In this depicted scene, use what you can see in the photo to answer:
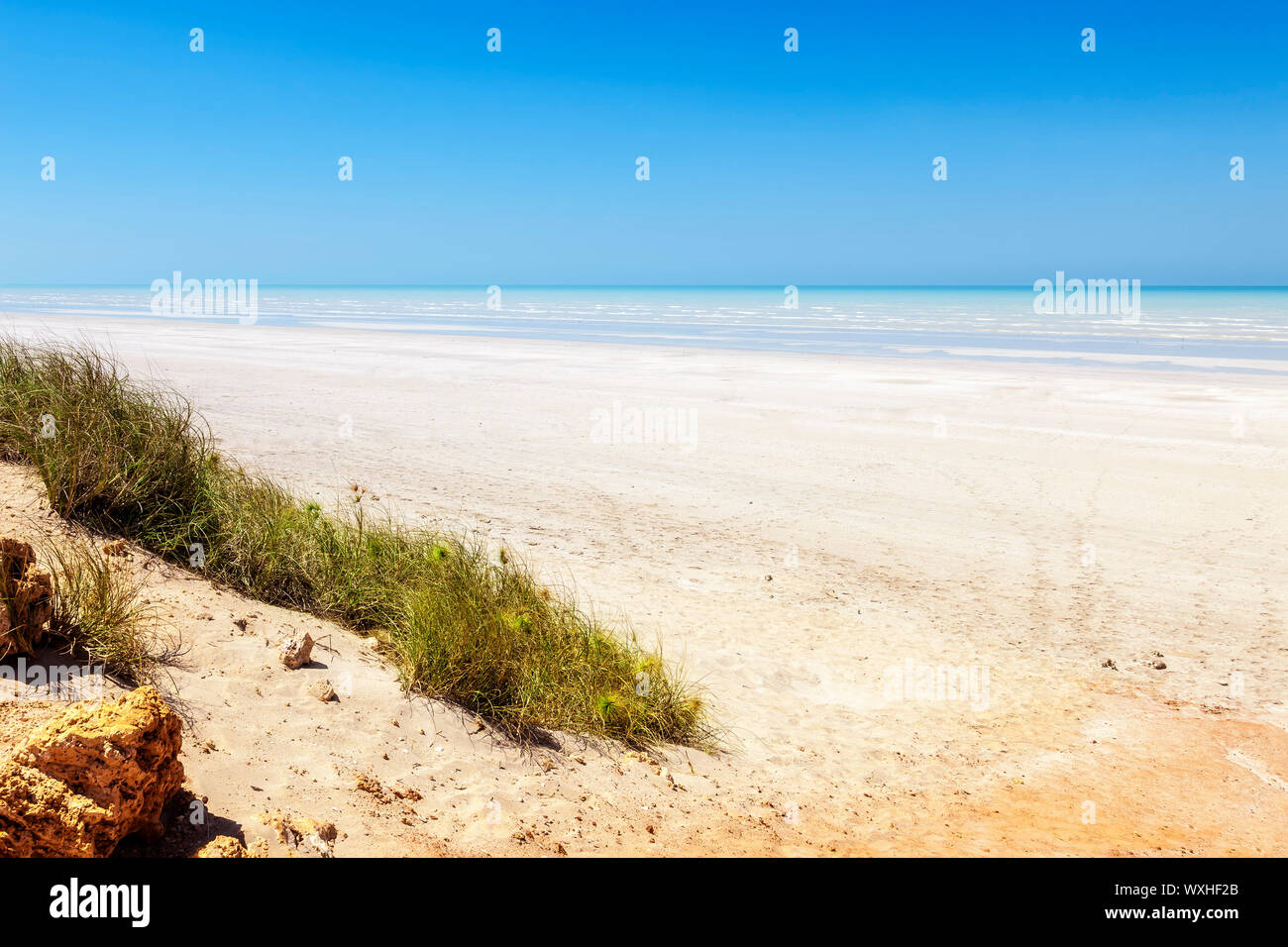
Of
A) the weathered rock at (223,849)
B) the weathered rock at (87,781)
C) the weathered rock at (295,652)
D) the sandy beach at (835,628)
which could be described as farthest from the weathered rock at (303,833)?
the weathered rock at (295,652)

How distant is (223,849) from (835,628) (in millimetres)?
4798

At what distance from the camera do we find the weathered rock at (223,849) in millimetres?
2982

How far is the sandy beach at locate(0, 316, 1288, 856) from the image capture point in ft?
13.4

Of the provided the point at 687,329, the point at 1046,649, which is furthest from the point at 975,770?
the point at 687,329

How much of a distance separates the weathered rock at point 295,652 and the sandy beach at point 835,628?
0.11m

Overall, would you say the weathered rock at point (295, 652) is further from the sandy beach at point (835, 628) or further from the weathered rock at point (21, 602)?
the weathered rock at point (21, 602)

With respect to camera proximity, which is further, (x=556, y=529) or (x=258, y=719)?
(x=556, y=529)

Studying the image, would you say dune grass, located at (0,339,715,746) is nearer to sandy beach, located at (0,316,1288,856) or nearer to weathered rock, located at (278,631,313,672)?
sandy beach, located at (0,316,1288,856)

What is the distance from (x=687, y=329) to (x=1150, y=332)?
2002 cm

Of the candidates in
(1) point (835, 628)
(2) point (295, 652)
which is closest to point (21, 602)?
(2) point (295, 652)

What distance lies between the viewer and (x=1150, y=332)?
38719 millimetres

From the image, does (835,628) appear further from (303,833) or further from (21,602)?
(21,602)
